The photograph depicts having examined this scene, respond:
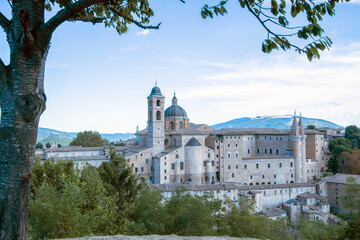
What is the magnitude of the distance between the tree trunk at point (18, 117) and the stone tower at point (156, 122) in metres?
36.9

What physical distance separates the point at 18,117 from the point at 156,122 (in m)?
37.2

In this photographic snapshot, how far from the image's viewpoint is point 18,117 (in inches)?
125

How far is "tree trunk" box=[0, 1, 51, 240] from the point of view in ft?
10.2

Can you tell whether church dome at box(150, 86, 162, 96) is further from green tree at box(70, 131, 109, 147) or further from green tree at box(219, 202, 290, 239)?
green tree at box(219, 202, 290, 239)

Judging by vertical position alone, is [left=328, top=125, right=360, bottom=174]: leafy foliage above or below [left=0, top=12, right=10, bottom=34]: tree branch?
below

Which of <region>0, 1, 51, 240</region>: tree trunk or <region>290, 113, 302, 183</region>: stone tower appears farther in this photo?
<region>290, 113, 302, 183</region>: stone tower

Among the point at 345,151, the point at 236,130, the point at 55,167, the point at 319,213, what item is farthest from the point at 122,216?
the point at 345,151

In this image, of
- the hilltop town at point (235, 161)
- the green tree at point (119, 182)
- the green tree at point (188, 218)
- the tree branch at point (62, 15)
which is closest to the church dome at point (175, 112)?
the hilltop town at point (235, 161)

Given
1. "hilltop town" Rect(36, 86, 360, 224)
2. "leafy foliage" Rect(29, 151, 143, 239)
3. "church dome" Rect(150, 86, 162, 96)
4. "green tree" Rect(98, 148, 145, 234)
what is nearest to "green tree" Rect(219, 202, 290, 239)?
"green tree" Rect(98, 148, 145, 234)

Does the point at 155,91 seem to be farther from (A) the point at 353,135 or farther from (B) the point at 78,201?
(A) the point at 353,135

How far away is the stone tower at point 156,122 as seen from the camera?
40250 millimetres

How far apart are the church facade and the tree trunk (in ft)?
116

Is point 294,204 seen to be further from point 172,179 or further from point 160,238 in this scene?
point 160,238

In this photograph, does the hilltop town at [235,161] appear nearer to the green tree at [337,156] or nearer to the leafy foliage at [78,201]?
the green tree at [337,156]
